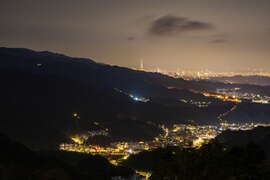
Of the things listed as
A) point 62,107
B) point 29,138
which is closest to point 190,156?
point 29,138

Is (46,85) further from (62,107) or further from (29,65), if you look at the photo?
(29,65)

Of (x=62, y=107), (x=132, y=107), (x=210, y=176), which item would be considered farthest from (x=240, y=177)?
(x=132, y=107)

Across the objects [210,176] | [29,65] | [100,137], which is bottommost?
[100,137]

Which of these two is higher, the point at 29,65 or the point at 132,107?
the point at 29,65

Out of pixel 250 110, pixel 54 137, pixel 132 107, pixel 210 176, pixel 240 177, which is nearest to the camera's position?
pixel 240 177

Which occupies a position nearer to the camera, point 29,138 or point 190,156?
point 190,156

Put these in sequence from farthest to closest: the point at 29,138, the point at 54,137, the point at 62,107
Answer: the point at 62,107
the point at 54,137
the point at 29,138
